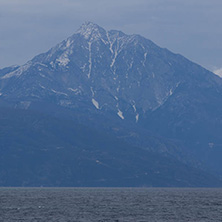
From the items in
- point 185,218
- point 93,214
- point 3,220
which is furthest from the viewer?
point 93,214

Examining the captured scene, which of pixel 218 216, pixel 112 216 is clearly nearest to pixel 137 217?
pixel 112 216

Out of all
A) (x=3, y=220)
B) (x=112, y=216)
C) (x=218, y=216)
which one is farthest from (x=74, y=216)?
(x=218, y=216)

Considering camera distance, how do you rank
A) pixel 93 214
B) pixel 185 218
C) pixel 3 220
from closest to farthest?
pixel 3 220
pixel 185 218
pixel 93 214

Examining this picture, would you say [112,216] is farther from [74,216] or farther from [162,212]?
[162,212]

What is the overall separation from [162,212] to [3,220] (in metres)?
54.3

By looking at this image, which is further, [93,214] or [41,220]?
[93,214]

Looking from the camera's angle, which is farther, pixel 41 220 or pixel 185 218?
pixel 185 218

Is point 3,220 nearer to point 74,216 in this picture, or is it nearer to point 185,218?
point 74,216

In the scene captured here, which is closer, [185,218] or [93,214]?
[185,218]

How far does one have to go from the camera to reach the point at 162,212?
193 metres

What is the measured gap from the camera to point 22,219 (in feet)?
520

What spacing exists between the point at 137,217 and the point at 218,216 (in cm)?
2386

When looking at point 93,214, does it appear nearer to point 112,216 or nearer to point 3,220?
point 112,216

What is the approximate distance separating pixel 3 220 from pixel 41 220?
9057 millimetres
